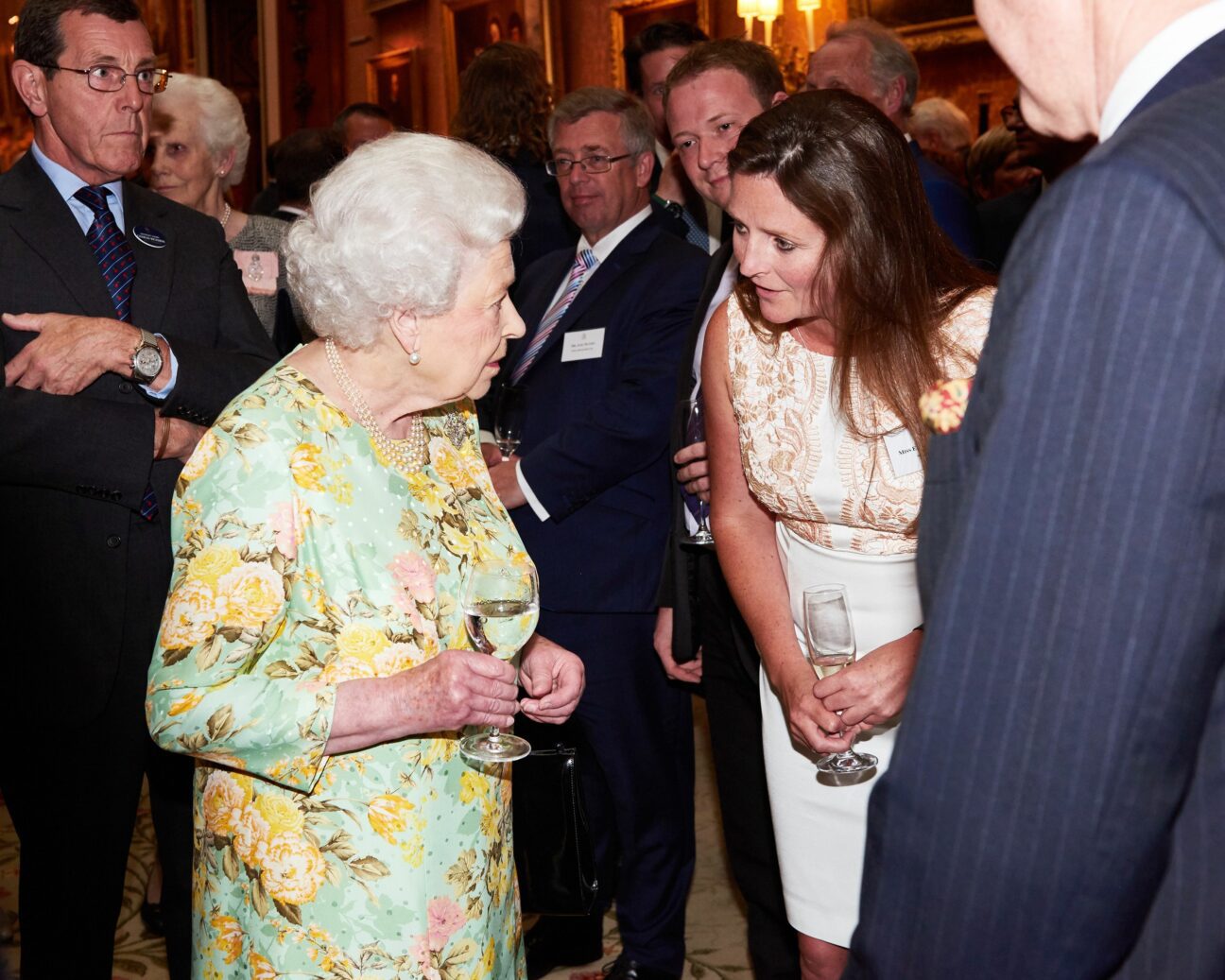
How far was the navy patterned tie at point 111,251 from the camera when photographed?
2.53 metres

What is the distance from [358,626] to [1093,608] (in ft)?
3.73

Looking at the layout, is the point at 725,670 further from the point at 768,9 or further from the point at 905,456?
the point at 768,9

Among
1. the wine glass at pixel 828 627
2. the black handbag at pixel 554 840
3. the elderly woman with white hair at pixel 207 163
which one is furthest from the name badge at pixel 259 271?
the wine glass at pixel 828 627

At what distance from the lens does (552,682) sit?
1.96 m

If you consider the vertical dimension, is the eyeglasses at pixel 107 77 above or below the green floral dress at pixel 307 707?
above

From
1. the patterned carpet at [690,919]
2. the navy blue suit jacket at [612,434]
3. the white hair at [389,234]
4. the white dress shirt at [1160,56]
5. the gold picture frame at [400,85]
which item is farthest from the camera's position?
the gold picture frame at [400,85]

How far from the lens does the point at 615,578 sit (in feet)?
10.1

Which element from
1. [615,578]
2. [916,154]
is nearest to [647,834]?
[615,578]

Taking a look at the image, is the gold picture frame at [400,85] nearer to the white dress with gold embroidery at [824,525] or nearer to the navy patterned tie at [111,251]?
the navy patterned tie at [111,251]

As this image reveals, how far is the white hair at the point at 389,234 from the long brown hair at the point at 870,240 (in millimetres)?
523

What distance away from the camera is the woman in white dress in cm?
204

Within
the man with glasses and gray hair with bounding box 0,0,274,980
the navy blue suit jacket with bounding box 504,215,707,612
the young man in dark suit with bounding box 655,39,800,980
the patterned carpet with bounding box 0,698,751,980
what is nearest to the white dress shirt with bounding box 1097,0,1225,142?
the young man in dark suit with bounding box 655,39,800,980

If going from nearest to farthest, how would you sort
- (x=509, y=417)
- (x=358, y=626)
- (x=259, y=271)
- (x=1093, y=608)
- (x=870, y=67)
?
(x=1093, y=608) < (x=358, y=626) < (x=509, y=417) < (x=870, y=67) < (x=259, y=271)

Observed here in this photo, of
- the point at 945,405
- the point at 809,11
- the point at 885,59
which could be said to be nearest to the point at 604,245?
the point at 885,59
